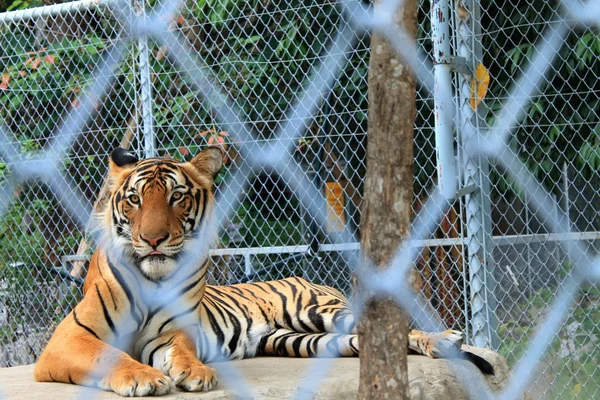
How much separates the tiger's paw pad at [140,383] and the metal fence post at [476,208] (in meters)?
1.28

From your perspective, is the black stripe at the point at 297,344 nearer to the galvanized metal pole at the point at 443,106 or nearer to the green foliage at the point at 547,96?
the galvanized metal pole at the point at 443,106

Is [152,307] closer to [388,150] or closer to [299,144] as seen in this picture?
[299,144]

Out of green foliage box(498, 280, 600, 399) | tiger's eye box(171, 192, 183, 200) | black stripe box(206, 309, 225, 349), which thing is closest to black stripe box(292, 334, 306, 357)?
black stripe box(206, 309, 225, 349)

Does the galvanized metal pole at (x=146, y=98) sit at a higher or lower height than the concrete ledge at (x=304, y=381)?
higher

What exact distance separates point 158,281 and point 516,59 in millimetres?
1613

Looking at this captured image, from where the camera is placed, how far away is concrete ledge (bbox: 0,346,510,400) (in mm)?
2238

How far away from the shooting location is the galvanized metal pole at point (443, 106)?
2.36 metres

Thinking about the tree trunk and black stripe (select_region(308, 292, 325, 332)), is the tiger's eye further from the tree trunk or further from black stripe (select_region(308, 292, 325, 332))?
the tree trunk

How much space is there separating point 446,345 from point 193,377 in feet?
2.64

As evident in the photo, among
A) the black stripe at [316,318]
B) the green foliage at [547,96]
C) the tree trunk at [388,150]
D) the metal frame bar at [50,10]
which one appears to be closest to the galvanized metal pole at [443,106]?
the green foliage at [547,96]

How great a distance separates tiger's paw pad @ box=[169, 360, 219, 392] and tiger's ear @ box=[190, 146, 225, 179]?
62cm

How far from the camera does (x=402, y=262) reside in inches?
47.2

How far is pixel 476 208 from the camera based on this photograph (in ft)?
9.85

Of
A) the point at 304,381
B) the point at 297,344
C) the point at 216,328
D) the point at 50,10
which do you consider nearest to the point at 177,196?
the point at 216,328
